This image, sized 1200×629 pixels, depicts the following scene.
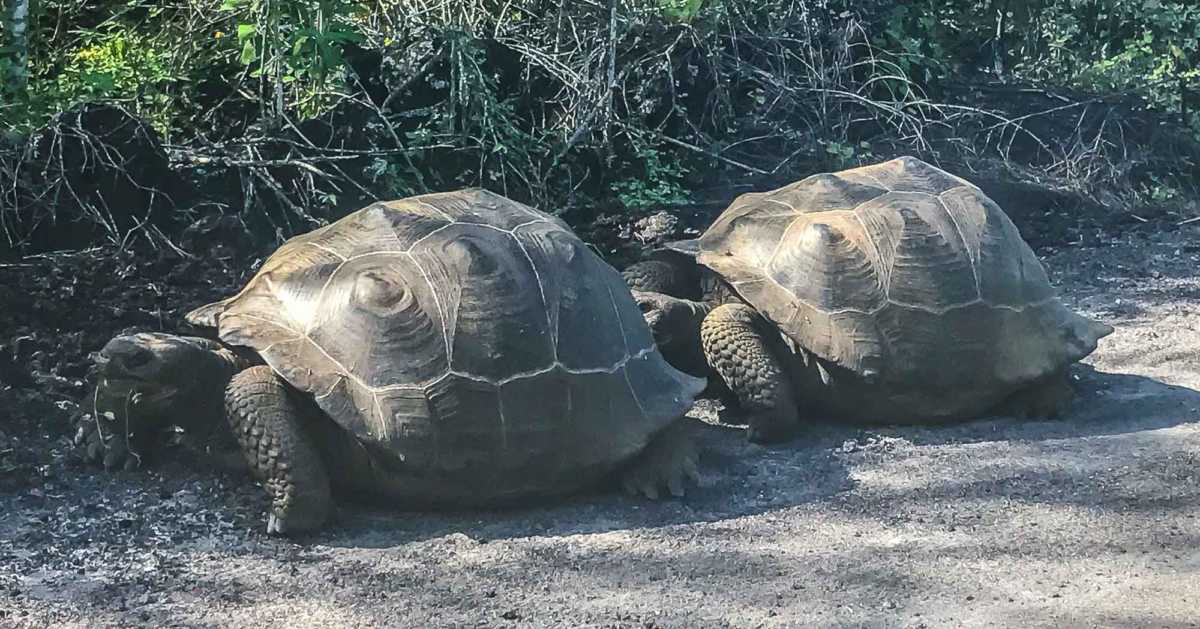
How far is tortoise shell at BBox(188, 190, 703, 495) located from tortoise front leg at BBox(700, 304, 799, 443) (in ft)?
1.53

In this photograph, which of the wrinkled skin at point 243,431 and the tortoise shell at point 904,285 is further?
the tortoise shell at point 904,285

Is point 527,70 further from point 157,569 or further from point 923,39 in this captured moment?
point 157,569

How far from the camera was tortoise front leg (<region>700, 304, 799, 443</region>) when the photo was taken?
176 inches

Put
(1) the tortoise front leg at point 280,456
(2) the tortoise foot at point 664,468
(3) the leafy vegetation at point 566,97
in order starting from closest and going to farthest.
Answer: (1) the tortoise front leg at point 280,456 < (2) the tortoise foot at point 664,468 < (3) the leafy vegetation at point 566,97

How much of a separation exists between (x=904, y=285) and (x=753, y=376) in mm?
635

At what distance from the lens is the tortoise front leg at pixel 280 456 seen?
3.57m

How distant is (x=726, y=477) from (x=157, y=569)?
1.79 metres

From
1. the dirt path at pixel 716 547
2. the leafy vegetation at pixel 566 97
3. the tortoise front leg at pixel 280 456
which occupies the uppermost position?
the leafy vegetation at pixel 566 97

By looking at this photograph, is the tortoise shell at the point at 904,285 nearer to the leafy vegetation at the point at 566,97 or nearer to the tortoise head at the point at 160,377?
the tortoise head at the point at 160,377

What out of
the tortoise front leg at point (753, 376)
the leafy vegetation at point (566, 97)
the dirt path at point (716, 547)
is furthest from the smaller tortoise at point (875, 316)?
the leafy vegetation at point (566, 97)

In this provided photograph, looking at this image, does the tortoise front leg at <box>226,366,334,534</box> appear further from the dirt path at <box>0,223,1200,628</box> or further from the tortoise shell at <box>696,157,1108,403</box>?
the tortoise shell at <box>696,157,1108,403</box>

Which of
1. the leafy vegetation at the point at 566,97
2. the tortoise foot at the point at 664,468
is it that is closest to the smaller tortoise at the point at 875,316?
the tortoise foot at the point at 664,468

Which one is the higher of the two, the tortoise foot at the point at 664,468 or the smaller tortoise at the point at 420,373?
the smaller tortoise at the point at 420,373

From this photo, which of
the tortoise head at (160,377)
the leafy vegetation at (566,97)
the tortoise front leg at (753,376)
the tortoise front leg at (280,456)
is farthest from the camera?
the leafy vegetation at (566,97)
